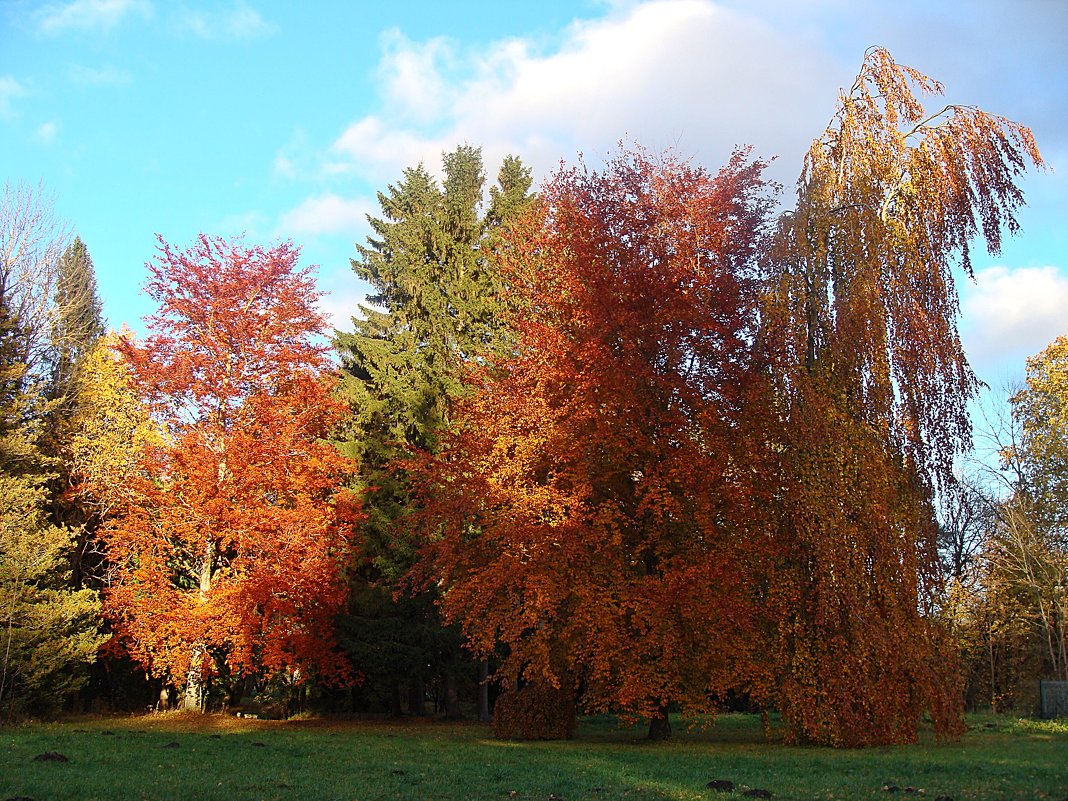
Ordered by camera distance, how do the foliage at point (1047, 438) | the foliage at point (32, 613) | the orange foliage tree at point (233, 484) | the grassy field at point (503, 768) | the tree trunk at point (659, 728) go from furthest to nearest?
the foliage at point (1047, 438) → the orange foliage tree at point (233, 484) → the foliage at point (32, 613) → the tree trunk at point (659, 728) → the grassy field at point (503, 768)

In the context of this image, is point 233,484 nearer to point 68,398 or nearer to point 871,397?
point 68,398

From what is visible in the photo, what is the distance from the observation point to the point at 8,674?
19359 millimetres

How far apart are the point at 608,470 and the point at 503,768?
6.84 metres

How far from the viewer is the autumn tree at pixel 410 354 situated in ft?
77.8

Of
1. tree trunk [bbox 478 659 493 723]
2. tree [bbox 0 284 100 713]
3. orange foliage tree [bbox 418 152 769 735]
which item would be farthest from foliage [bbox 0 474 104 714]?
tree trunk [bbox 478 659 493 723]

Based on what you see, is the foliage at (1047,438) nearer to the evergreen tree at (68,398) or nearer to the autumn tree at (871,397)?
the autumn tree at (871,397)

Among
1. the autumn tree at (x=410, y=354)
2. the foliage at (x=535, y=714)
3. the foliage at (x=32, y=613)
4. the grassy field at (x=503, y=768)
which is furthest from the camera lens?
the autumn tree at (x=410, y=354)

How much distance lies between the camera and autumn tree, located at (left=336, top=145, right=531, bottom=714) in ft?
77.8

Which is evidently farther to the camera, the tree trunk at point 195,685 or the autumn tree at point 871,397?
the tree trunk at point 195,685

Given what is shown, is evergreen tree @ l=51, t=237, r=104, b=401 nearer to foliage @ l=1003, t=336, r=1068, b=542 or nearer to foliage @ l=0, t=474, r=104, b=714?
foliage @ l=0, t=474, r=104, b=714

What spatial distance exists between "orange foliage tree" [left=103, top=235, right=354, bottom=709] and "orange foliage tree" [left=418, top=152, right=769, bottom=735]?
5737 mm

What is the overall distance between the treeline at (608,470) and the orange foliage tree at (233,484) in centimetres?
9

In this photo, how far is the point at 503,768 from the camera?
36.8 feet

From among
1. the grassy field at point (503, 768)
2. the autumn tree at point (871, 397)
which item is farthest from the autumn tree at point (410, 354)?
the autumn tree at point (871, 397)
